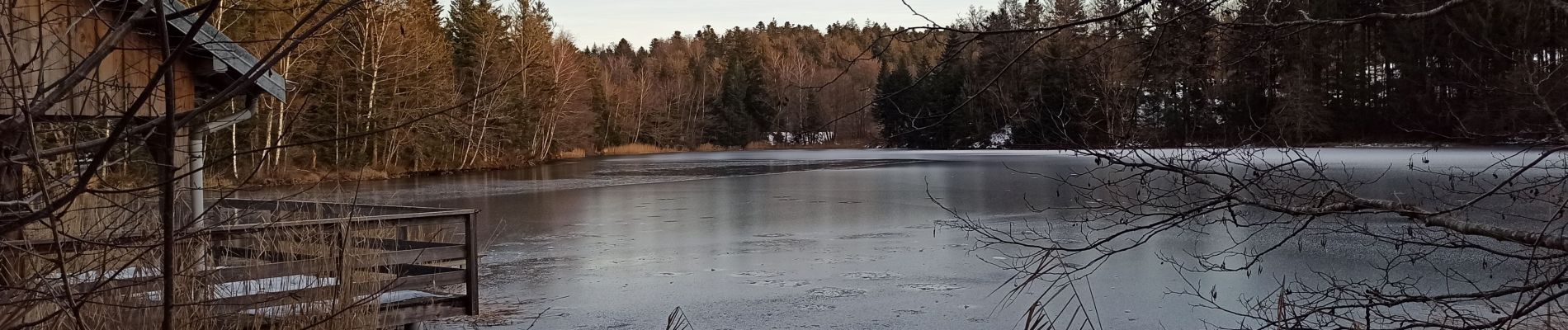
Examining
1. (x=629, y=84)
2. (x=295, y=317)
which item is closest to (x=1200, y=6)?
(x=295, y=317)

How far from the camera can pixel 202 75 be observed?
24.8 feet

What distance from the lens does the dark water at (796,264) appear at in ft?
21.3

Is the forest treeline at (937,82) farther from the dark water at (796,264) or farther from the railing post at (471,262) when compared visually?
the railing post at (471,262)

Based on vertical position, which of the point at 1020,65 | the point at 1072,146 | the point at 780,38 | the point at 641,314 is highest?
the point at 780,38

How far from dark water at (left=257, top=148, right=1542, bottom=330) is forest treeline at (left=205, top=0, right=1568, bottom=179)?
46cm

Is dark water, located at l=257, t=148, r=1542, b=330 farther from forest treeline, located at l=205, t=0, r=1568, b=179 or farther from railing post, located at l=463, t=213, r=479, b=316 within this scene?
forest treeline, located at l=205, t=0, r=1568, b=179

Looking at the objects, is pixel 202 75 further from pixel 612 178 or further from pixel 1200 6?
pixel 612 178

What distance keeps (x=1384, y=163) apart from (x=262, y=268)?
22.5 metres

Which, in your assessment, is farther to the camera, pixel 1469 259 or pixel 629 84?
pixel 629 84

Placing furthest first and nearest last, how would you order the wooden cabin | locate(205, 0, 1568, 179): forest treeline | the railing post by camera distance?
1. the railing post
2. the wooden cabin
3. locate(205, 0, 1568, 179): forest treeline

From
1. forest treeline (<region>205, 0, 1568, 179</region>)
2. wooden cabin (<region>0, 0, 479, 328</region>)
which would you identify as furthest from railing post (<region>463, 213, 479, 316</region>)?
forest treeline (<region>205, 0, 1568, 179</region>)

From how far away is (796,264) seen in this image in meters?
8.84

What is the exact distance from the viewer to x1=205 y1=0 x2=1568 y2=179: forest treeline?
2455 mm

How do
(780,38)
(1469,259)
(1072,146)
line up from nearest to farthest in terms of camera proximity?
1. (1072,146)
2. (1469,259)
3. (780,38)
